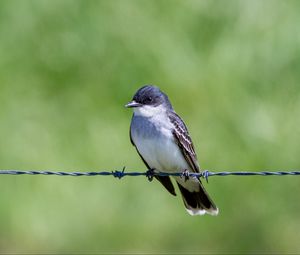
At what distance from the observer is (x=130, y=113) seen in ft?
48.6

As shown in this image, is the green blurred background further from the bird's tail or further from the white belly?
the white belly

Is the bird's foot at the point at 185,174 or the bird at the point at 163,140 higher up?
the bird at the point at 163,140

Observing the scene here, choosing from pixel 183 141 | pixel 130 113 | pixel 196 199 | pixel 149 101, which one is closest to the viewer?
pixel 183 141

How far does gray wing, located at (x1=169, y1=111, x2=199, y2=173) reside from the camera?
10133mm

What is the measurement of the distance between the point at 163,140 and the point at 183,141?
0.23 metres

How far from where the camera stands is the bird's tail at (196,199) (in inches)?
411

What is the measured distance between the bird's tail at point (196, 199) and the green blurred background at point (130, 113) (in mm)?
3427

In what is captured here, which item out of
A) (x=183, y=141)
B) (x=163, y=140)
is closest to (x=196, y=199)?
(x=183, y=141)

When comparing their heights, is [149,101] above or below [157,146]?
above

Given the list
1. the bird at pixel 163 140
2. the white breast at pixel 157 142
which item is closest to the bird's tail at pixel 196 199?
the bird at pixel 163 140

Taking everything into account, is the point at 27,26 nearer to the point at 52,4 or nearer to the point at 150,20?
the point at 52,4

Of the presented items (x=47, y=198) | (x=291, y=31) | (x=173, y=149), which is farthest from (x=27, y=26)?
(x=173, y=149)

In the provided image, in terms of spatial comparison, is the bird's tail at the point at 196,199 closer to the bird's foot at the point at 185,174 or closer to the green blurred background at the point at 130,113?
the bird's foot at the point at 185,174

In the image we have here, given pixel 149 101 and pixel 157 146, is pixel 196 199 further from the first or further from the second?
pixel 149 101
